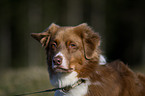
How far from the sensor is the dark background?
33.5 meters

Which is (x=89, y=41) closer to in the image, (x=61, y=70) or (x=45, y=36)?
(x=61, y=70)

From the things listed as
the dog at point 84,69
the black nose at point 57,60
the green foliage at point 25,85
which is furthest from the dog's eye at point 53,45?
the green foliage at point 25,85

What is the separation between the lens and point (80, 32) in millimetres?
5340

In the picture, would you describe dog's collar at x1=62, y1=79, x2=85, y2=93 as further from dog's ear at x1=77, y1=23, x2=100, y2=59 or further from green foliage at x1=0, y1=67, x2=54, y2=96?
green foliage at x1=0, y1=67, x2=54, y2=96

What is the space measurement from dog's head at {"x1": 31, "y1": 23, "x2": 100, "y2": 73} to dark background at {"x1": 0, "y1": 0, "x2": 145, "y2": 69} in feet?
83.1

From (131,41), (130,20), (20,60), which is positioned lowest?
(20,60)

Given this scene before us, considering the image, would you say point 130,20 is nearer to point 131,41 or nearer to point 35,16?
point 131,41

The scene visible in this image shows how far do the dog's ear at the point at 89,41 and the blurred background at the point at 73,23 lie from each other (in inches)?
970

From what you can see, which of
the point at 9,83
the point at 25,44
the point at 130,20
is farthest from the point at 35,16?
the point at 9,83

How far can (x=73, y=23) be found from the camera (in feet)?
105

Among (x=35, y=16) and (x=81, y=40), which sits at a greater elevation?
(x=35, y=16)

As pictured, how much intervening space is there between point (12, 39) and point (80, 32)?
1612 inches

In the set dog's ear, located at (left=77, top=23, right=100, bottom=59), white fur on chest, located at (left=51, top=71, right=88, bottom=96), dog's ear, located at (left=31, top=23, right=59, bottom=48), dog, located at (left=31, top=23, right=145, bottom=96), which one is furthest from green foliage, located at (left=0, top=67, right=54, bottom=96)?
dog's ear, located at (left=77, top=23, right=100, bottom=59)

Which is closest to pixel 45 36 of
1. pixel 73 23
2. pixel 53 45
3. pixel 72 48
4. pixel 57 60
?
pixel 53 45
